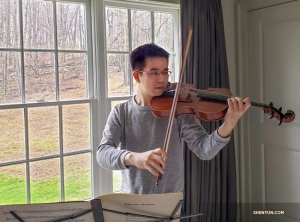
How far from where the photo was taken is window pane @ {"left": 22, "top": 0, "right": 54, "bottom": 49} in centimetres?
183

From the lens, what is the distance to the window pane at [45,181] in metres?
1.91

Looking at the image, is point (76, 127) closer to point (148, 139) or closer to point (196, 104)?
point (148, 139)

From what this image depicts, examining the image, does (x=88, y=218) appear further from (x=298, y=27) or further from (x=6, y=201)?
(x=298, y=27)

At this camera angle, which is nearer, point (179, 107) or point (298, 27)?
point (179, 107)

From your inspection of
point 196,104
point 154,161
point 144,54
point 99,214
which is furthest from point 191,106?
point 99,214

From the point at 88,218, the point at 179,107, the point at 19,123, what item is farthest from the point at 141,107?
the point at 19,123

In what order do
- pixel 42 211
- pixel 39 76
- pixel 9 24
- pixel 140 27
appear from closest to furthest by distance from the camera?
pixel 42 211, pixel 9 24, pixel 39 76, pixel 140 27

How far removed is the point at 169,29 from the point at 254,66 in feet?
2.35

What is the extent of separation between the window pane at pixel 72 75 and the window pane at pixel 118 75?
169mm

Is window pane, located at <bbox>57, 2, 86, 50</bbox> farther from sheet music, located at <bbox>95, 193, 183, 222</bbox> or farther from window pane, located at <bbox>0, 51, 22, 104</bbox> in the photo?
sheet music, located at <bbox>95, 193, 183, 222</bbox>

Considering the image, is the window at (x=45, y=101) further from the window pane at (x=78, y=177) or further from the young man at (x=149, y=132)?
the young man at (x=149, y=132)

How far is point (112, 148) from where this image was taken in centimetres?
141

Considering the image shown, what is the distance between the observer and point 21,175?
6.09ft

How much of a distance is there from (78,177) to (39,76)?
25.7 inches
